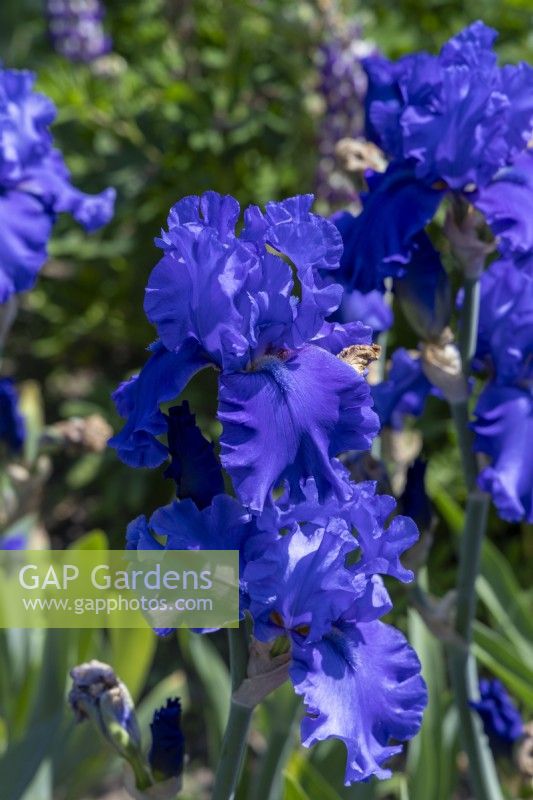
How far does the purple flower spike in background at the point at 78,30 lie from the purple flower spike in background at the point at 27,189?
59.2 inches

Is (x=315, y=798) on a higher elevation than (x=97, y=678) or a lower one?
lower

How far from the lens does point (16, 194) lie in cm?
169

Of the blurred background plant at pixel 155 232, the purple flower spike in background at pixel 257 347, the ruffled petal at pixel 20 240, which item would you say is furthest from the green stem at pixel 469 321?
the blurred background plant at pixel 155 232

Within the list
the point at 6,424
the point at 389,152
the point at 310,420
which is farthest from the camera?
the point at 6,424

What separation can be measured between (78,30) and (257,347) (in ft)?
8.11

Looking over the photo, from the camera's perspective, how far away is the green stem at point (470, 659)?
148 cm

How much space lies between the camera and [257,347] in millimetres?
976

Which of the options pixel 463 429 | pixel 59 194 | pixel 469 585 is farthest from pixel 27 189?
pixel 469 585

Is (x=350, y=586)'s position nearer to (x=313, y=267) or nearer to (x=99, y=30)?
(x=313, y=267)

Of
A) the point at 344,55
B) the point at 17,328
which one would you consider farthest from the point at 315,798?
the point at 17,328

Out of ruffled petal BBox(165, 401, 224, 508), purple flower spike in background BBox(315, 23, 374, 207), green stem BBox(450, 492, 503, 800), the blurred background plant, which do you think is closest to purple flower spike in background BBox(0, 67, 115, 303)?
the blurred background plant

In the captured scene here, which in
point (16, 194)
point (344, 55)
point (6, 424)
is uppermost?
point (344, 55)

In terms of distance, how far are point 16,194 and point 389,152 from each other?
645 mm

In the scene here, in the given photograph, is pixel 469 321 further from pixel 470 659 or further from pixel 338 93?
pixel 338 93
